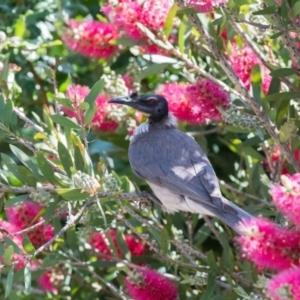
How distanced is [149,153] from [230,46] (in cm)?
43

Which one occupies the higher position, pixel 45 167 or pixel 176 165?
pixel 45 167

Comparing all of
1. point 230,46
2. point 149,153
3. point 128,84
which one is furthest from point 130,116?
point 230,46

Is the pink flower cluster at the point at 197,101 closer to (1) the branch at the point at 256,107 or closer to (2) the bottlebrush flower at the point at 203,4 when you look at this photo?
(1) the branch at the point at 256,107

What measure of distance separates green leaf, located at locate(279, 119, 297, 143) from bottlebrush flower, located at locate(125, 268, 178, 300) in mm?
521

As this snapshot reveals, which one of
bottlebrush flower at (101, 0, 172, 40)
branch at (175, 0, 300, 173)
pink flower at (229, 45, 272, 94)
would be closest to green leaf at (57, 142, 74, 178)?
branch at (175, 0, 300, 173)

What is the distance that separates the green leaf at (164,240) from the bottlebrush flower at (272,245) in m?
→ 0.72

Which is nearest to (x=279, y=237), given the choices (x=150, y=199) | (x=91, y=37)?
(x=150, y=199)

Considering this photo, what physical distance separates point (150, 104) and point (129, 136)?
325 millimetres

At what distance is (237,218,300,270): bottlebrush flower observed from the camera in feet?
5.17

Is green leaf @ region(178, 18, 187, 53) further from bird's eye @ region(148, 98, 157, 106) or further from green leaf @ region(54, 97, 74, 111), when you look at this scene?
green leaf @ region(54, 97, 74, 111)

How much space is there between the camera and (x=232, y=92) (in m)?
2.34

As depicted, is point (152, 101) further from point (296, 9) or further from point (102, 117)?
point (296, 9)

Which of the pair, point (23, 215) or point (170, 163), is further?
point (170, 163)

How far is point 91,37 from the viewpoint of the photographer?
2.75 metres
